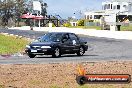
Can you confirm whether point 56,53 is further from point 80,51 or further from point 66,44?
point 80,51

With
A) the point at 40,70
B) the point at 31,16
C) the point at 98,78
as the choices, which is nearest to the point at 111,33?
the point at 40,70

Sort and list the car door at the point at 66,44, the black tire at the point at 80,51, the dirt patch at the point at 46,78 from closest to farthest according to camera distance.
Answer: the dirt patch at the point at 46,78 < the car door at the point at 66,44 < the black tire at the point at 80,51

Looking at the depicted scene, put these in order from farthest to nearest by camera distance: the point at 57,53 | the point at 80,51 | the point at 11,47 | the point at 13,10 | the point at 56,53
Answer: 1. the point at 13,10
2. the point at 11,47
3. the point at 80,51
4. the point at 57,53
5. the point at 56,53

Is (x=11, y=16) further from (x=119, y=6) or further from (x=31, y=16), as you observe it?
(x=119, y=6)

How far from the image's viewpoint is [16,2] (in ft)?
613

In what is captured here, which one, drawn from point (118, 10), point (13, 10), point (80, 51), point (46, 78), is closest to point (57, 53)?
point (80, 51)

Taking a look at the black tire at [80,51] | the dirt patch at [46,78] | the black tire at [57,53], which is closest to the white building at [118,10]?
the black tire at [80,51]

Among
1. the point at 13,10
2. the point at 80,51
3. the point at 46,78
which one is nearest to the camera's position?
the point at 46,78

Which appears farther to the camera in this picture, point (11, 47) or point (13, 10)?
point (13, 10)

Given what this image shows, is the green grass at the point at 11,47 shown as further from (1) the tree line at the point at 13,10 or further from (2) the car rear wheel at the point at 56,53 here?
(1) the tree line at the point at 13,10

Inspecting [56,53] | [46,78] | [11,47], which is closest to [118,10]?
[11,47]

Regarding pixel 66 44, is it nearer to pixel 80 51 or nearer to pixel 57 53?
pixel 80 51

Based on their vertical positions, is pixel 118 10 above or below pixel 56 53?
below

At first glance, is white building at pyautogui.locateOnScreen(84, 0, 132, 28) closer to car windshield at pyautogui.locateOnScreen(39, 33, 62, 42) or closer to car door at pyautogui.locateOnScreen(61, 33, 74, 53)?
car door at pyautogui.locateOnScreen(61, 33, 74, 53)
